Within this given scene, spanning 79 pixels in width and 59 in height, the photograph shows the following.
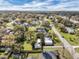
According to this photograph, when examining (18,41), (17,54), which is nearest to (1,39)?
(18,41)

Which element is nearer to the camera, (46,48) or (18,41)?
(46,48)

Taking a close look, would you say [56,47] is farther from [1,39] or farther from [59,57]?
[1,39]

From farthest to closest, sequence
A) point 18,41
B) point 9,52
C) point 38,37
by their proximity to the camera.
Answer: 1. point 38,37
2. point 18,41
3. point 9,52

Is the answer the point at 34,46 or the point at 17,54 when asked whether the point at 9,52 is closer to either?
the point at 17,54

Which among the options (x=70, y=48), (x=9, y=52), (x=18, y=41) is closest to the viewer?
(x=9, y=52)

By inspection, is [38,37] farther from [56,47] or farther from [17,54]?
[17,54]

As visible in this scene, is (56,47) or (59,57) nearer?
(59,57)

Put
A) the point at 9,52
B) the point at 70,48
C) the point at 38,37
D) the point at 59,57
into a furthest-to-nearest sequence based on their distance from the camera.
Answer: the point at 38,37
the point at 70,48
the point at 9,52
the point at 59,57

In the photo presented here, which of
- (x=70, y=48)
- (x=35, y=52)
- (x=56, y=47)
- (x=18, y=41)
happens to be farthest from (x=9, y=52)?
(x=70, y=48)

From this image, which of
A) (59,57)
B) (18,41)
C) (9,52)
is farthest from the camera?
(18,41)
